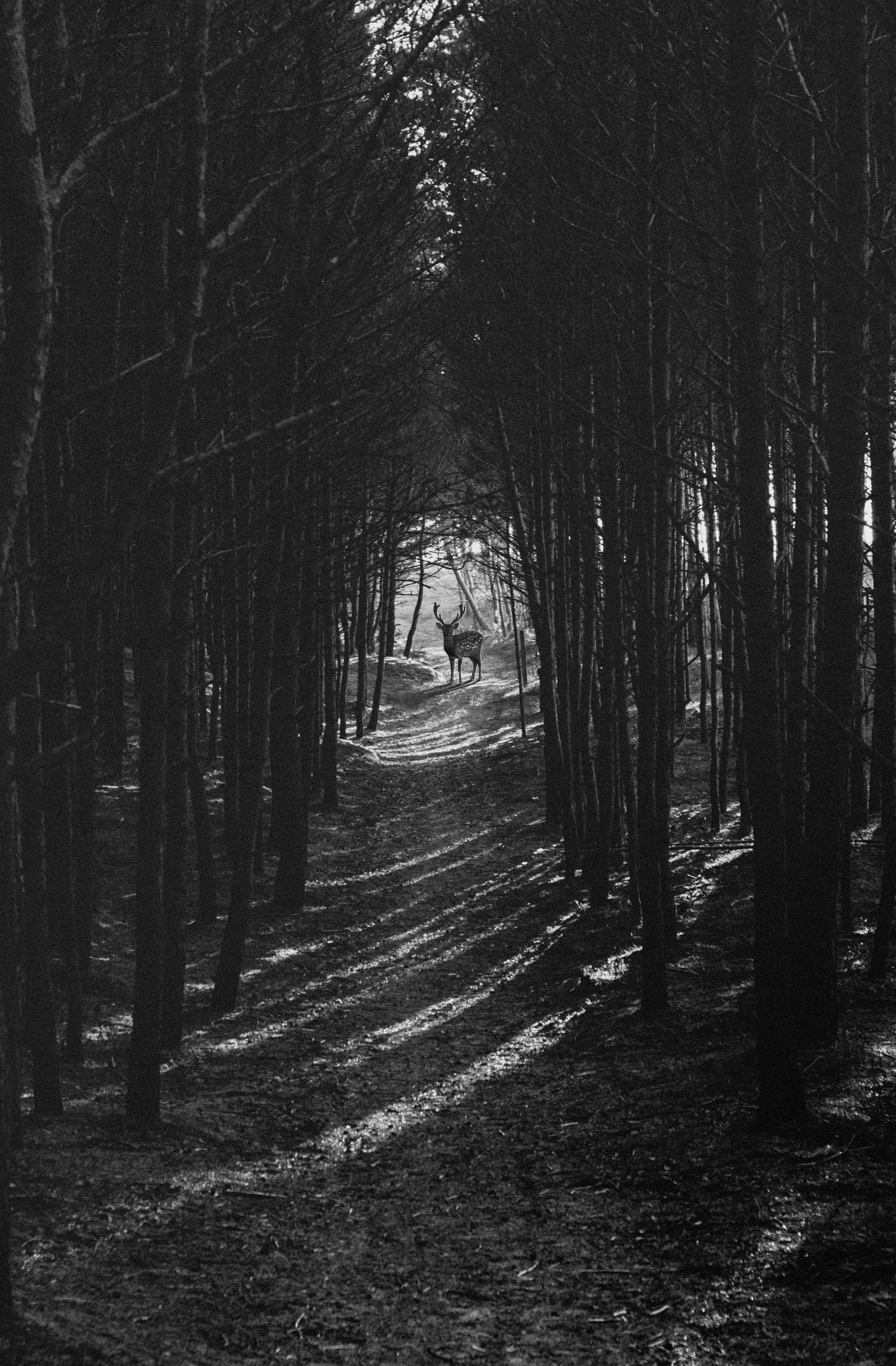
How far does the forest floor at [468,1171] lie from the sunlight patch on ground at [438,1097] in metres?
0.02

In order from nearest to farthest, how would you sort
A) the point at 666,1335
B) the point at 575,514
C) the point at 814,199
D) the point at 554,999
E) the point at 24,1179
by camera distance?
the point at 666,1335 < the point at 24,1179 < the point at 814,199 < the point at 554,999 < the point at 575,514

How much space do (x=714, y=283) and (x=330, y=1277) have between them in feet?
20.0

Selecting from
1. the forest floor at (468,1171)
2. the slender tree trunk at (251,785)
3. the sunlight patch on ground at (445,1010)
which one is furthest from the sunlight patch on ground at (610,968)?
the slender tree trunk at (251,785)

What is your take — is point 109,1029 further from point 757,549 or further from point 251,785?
point 757,549

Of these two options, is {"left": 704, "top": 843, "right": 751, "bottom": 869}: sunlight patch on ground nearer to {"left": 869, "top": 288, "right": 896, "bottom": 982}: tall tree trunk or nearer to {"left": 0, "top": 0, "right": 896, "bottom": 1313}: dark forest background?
{"left": 0, "top": 0, "right": 896, "bottom": 1313}: dark forest background

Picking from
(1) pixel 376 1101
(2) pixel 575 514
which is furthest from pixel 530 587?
(1) pixel 376 1101

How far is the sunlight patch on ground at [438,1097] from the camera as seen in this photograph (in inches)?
254

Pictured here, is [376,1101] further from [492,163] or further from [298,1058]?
[492,163]

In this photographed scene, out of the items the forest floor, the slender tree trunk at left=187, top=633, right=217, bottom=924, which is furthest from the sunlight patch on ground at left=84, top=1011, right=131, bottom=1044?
the slender tree trunk at left=187, top=633, right=217, bottom=924

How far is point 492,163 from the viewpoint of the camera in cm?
1005

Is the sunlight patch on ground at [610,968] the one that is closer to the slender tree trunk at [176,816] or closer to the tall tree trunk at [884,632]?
the tall tree trunk at [884,632]

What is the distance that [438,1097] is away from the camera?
7.26 meters

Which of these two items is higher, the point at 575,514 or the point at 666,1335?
the point at 575,514

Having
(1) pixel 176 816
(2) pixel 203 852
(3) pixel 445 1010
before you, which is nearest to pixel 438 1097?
(3) pixel 445 1010
